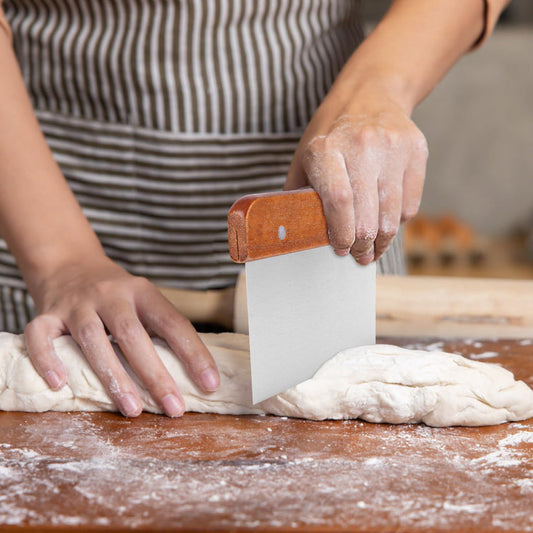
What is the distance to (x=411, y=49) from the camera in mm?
1123

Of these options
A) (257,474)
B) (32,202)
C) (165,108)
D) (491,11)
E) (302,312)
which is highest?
(491,11)

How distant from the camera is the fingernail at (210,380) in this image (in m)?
0.96

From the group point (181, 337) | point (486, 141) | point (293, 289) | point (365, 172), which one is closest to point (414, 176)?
point (365, 172)

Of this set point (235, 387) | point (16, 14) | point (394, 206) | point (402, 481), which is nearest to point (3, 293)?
point (16, 14)

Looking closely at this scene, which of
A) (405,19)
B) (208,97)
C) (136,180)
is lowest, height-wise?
(136,180)

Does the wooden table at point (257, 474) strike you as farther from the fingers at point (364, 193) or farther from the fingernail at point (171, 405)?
the fingers at point (364, 193)

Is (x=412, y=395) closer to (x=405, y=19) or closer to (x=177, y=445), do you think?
(x=177, y=445)

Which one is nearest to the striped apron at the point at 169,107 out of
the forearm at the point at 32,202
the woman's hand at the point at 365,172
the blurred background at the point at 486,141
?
the forearm at the point at 32,202

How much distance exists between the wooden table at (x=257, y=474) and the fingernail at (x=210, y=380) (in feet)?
0.13

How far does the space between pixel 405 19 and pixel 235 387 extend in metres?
0.61

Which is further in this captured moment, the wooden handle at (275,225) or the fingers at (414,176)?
the fingers at (414,176)

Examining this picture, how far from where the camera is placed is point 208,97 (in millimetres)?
1349

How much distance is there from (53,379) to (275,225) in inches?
14.1

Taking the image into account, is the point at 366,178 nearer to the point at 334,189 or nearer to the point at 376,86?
the point at 334,189
